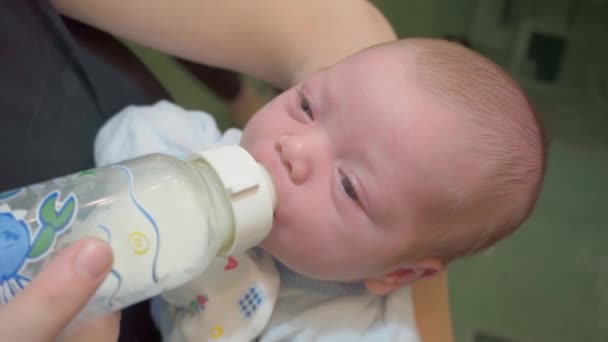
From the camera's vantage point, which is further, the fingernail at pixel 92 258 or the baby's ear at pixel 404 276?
the baby's ear at pixel 404 276

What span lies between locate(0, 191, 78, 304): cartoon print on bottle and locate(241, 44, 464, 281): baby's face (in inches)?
8.9

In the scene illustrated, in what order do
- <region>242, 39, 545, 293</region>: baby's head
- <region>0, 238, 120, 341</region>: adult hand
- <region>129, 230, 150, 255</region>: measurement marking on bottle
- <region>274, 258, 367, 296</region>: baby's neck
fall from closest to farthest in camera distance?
<region>0, 238, 120, 341</region>: adult hand, <region>129, 230, 150, 255</region>: measurement marking on bottle, <region>242, 39, 545, 293</region>: baby's head, <region>274, 258, 367, 296</region>: baby's neck

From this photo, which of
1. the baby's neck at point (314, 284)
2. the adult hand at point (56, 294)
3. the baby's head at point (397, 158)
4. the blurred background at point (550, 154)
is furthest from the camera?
the blurred background at point (550, 154)

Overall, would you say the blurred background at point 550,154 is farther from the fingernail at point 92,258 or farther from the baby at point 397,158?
the fingernail at point 92,258

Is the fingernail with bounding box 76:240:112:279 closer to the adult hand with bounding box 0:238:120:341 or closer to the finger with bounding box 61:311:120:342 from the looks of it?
the adult hand with bounding box 0:238:120:341

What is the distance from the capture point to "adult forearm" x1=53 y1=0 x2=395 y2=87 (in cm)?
80

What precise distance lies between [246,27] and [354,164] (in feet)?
1.00

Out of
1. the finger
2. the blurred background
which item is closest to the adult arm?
the finger

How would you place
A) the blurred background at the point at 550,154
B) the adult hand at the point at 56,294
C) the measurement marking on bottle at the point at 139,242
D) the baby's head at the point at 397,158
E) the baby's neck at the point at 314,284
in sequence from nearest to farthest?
the adult hand at the point at 56,294
the measurement marking on bottle at the point at 139,242
the baby's head at the point at 397,158
the baby's neck at the point at 314,284
the blurred background at the point at 550,154

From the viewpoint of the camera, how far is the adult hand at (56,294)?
382 mm

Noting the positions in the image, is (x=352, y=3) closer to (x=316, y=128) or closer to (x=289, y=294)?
(x=316, y=128)

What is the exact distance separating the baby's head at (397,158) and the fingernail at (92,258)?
0.84 ft

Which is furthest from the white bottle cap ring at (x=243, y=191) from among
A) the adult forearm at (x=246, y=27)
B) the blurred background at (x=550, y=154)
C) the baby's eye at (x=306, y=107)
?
the blurred background at (x=550, y=154)

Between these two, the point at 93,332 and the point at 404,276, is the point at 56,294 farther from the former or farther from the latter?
the point at 404,276
